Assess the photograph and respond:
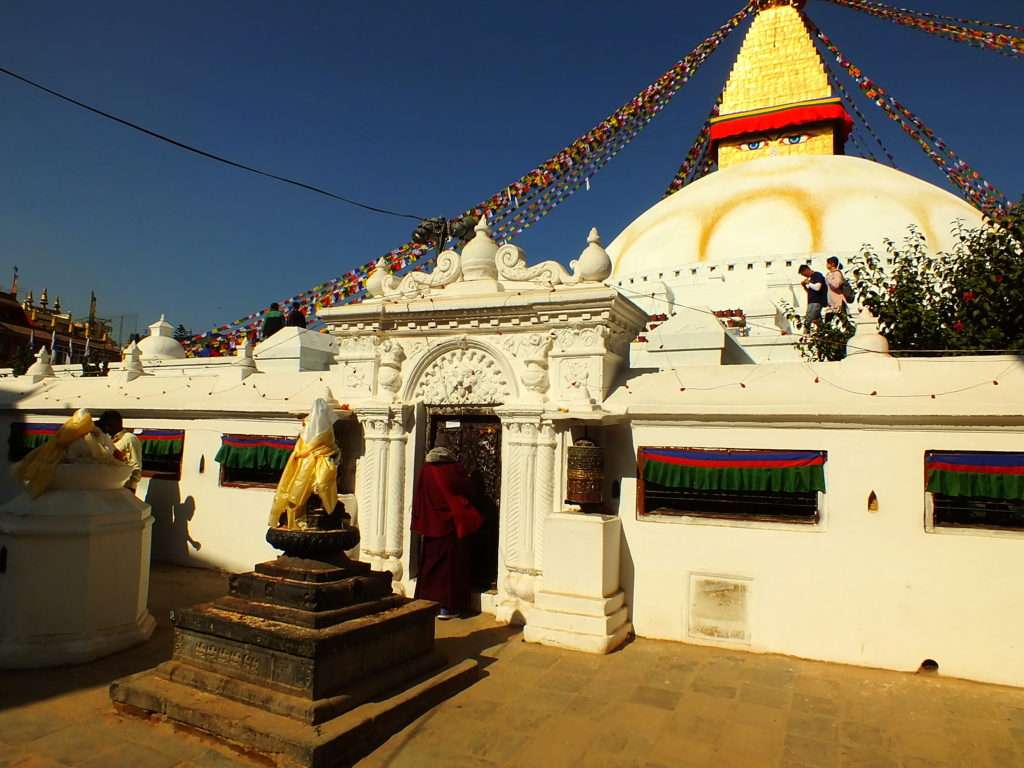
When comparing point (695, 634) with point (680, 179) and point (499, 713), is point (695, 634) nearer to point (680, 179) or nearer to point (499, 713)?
point (499, 713)

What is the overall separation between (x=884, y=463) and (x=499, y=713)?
394cm

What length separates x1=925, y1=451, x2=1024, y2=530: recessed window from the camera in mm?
5546

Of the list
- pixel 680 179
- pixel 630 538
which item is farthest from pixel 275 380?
pixel 680 179

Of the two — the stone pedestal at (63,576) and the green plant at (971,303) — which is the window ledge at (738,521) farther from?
the stone pedestal at (63,576)

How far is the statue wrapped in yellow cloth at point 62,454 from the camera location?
5777 mm

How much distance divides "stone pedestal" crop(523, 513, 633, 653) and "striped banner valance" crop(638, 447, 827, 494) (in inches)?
28.5

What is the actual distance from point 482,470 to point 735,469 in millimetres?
2798

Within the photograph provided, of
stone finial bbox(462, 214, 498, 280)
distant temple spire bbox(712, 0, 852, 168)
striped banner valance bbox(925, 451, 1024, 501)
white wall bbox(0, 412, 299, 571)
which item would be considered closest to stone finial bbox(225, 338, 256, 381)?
white wall bbox(0, 412, 299, 571)

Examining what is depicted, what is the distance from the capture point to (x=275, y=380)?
962 cm

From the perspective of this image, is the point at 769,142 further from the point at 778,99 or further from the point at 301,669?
the point at 301,669

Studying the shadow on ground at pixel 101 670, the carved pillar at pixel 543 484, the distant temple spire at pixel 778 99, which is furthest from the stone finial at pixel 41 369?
the distant temple spire at pixel 778 99

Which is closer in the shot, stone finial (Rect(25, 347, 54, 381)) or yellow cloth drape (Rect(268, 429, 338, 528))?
yellow cloth drape (Rect(268, 429, 338, 528))

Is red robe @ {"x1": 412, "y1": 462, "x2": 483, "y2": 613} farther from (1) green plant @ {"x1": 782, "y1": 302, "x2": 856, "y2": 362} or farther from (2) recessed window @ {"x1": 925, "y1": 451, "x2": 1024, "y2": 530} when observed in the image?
(1) green plant @ {"x1": 782, "y1": 302, "x2": 856, "y2": 362}

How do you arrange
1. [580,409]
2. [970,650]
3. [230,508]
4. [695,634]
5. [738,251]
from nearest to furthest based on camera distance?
1. [970,650]
2. [695,634]
3. [580,409]
4. [230,508]
5. [738,251]
